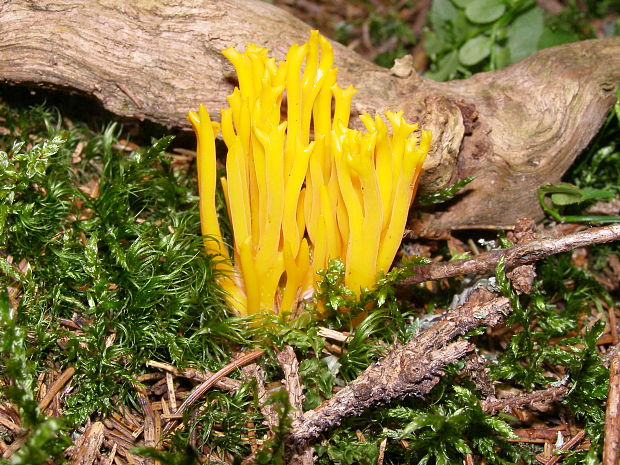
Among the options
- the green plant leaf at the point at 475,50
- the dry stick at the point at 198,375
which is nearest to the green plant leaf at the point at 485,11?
the green plant leaf at the point at 475,50

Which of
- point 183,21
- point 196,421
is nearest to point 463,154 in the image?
point 183,21

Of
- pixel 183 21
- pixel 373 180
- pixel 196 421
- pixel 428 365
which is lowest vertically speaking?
pixel 196 421

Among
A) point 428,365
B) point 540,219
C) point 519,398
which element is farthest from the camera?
point 540,219

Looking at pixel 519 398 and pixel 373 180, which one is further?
pixel 519 398

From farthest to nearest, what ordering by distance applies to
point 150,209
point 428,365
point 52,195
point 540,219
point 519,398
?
point 540,219 < point 150,209 < point 52,195 < point 519,398 < point 428,365

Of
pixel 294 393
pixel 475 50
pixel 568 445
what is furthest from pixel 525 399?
pixel 475 50

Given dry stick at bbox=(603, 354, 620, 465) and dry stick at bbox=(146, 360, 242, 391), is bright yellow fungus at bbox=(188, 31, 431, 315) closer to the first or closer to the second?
dry stick at bbox=(146, 360, 242, 391)

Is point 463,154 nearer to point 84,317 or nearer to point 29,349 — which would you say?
point 84,317

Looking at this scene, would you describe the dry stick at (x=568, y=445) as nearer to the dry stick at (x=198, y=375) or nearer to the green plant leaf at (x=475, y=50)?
the dry stick at (x=198, y=375)
